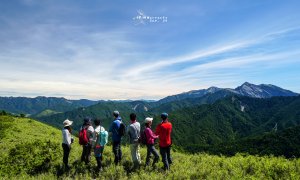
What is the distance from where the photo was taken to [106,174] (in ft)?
47.6

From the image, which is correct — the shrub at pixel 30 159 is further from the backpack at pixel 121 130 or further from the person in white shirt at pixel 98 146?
the backpack at pixel 121 130

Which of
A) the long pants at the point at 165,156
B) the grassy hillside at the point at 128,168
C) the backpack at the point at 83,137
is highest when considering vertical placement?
the backpack at the point at 83,137

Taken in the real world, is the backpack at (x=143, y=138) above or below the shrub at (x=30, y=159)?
above

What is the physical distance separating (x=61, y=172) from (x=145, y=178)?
5462 mm

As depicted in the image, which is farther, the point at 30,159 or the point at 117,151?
the point at 30,159

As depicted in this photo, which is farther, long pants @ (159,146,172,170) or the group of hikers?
the group of hikers

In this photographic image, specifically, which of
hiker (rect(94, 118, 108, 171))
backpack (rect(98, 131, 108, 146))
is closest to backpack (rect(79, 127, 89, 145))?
hiker (rect(94, 118, 108, 171))

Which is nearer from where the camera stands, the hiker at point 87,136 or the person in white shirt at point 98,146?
the person in white shirt at point 98,146

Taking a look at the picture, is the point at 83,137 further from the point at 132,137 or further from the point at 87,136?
the point at 132,137

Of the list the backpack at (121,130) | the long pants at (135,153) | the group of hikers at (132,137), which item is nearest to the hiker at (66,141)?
the group of hikers at (132,137)

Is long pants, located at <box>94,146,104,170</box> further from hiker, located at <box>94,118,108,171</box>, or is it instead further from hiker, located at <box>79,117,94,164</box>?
hiker, located at <box>79,117,94,164</box>

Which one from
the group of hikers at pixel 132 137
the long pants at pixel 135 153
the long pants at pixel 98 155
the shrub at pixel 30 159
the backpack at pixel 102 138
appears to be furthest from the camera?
the shrub at pixel 30 159

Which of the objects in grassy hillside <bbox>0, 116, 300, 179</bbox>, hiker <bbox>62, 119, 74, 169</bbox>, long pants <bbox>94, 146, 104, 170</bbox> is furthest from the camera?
hiker <bbox>62, 119, 74, 169</bbox>

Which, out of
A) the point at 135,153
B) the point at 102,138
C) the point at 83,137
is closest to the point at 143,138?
the point at 135,153
